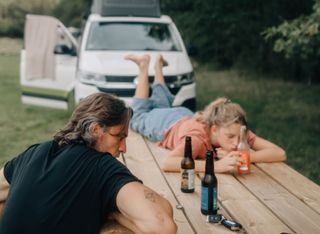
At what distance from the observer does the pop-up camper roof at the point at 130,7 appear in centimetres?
1005

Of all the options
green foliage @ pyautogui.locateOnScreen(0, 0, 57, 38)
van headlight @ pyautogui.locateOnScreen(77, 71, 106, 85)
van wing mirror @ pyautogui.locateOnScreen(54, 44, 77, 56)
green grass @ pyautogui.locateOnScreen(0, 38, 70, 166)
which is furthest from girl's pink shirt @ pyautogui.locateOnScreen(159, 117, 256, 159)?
green foliage @ pyautogui.locateOnScreen(0, 0, 57, 38)

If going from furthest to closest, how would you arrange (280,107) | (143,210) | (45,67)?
(280,107) < (45,67) < (143,210)

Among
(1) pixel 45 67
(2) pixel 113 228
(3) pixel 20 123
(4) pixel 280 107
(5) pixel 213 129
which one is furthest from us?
(4) pixel 280 107

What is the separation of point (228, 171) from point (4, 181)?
160 centimetres

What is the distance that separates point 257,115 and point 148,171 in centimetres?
693

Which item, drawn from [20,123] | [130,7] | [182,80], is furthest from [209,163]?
[130,7]

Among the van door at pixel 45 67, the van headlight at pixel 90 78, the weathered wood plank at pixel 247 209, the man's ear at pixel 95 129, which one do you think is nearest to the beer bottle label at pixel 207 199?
the weathered wood plank at pixel 247 209

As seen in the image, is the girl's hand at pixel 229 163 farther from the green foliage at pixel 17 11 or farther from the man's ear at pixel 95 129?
the green foliage at pixel 17 11

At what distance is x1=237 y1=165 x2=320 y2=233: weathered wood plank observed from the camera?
112 inches

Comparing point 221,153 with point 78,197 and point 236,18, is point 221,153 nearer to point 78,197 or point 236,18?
point 78,197

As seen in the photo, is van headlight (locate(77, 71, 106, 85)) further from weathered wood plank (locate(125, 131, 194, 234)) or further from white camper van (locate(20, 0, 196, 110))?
weathered wood plank (locate(125, 131, 194, 234))

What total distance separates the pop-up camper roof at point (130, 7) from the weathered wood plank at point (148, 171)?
5.38 m

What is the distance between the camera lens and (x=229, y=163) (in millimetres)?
3713

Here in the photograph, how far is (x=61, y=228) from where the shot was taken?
2.39 meters
